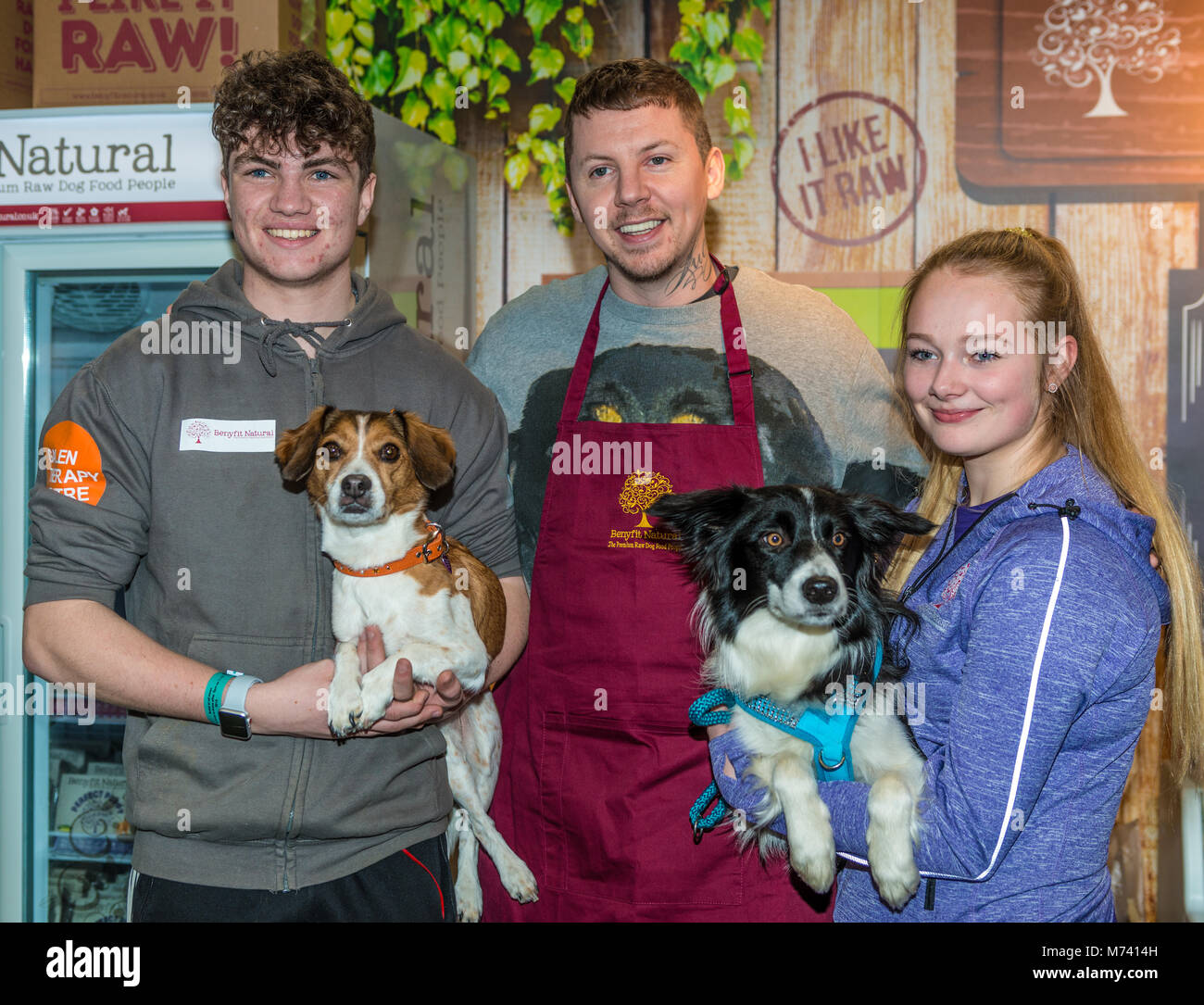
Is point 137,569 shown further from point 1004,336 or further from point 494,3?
point 494,3

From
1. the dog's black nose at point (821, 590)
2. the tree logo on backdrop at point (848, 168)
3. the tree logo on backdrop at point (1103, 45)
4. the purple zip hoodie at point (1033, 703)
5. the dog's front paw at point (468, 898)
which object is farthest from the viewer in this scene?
the tree logo on backdrop at point (848, 168)

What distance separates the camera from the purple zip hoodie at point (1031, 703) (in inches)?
60.7

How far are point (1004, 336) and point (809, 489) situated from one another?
0.47 metres

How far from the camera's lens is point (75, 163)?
284cm

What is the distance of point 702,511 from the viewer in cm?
200

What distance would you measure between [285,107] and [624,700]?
4.94ft

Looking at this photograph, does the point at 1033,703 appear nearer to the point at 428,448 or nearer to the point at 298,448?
the point at 428,448

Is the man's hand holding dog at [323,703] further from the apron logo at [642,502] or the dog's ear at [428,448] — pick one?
the apron logo at [642,502]

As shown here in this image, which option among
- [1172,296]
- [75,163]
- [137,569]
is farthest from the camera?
[1172,296]

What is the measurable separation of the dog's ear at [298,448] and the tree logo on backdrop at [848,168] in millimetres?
2749

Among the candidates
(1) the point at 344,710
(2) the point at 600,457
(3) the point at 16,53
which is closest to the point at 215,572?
(1) the point at 344,710

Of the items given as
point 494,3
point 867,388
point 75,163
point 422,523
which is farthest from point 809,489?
point 494,3

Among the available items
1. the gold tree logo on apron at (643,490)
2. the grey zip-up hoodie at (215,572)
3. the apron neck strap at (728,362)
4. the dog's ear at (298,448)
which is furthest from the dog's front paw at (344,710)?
the apron neck strap at (728,362)

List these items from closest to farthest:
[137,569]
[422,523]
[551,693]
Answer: [137,569] → [422,523] → [551,693]
